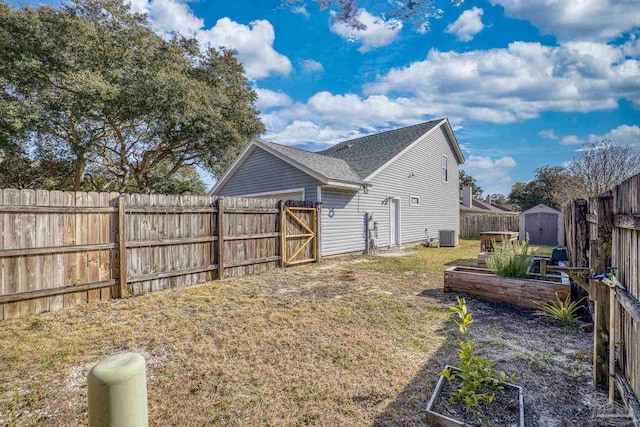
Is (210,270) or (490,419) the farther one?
(210,270)

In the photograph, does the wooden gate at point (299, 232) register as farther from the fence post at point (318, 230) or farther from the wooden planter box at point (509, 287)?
the wooden planter box at point (509, 287)

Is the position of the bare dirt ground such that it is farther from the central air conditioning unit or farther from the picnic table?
the central air conditioning unit

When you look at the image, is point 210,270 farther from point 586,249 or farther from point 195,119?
point 195,119

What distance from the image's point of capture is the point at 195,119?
52.4ft

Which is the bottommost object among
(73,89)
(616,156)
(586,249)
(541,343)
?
(541,343)

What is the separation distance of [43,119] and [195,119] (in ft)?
21.1

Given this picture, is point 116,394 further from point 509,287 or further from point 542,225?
point 542,225

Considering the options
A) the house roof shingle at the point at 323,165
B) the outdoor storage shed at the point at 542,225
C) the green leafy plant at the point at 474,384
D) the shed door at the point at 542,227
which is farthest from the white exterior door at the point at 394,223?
the green leafy plant at the point at 474,384

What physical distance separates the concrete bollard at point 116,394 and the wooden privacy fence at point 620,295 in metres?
2.47

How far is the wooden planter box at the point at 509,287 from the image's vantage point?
4.42m

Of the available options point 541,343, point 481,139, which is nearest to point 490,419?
point 541,343

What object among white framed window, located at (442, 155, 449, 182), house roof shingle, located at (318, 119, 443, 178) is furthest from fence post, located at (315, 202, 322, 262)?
white framed window, located at (442, 155, 449, 182)

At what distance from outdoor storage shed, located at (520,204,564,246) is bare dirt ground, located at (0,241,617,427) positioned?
14.4 metres

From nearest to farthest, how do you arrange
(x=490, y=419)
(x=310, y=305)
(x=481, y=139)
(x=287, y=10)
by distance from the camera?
(x=490, y=419)
(x=310, y=305)
(x=287, y=10)
(x=481, y=139)
